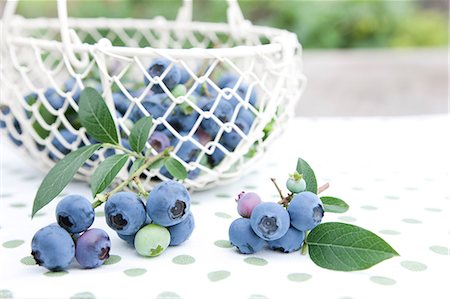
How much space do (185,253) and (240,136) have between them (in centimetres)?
23

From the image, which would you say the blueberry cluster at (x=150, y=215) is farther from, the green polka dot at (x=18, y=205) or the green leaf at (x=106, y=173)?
the green polka dot at (x=18, y=205)

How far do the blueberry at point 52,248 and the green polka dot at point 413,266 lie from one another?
351 millimetres

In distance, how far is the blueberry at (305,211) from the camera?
63 cm

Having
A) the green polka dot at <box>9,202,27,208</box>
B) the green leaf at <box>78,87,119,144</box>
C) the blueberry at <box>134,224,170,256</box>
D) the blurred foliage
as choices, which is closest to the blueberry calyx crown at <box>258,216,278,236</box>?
the blueberry at <box>134,224,170,256</box>

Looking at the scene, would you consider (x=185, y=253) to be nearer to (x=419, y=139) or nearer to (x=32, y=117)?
(x=32, y=117)

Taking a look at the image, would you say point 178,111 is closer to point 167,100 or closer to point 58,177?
point 167,100

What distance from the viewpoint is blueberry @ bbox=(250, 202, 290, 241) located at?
62 centimetres

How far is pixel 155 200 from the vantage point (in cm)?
63

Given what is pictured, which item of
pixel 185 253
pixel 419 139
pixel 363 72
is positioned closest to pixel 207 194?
pixel 185 253

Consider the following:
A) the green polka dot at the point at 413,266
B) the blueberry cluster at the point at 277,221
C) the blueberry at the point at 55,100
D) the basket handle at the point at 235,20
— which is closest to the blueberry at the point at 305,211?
the blueberry cluster at the point at 277,221

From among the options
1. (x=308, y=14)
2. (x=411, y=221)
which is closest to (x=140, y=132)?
(x=411, y=221)

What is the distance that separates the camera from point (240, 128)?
859mm

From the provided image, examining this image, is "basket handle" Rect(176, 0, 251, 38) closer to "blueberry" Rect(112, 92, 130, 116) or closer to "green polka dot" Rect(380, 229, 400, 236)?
"blueberry" Rect(112, 92, 130, 116)

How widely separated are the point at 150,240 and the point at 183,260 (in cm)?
4
